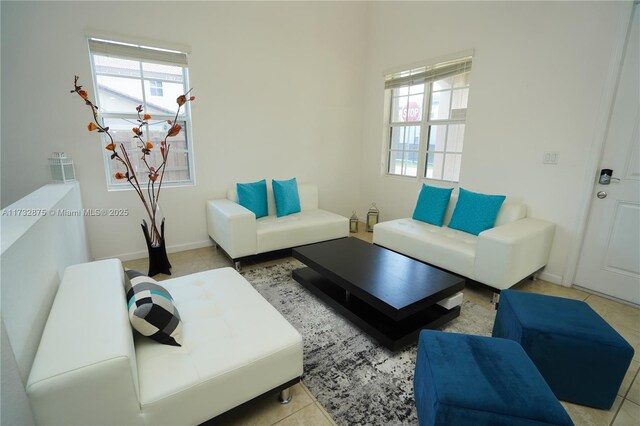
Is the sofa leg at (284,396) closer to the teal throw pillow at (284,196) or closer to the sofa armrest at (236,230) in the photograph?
the sofa armrest at (236,230)

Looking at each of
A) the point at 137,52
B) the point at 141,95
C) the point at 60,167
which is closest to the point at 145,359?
the point at 60,167

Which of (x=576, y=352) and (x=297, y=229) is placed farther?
(x=297, y=229)

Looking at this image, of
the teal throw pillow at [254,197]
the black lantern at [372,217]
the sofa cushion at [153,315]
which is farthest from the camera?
the black lantern at [372,217]

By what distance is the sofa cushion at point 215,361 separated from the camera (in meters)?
1.17

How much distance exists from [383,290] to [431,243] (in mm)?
1135

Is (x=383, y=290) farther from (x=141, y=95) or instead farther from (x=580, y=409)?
(x=141, y=95)

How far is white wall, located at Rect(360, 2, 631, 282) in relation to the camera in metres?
2.61

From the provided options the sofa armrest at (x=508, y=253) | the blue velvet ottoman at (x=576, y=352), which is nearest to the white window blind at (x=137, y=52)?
the sofa armrest at (x=508, y=253)

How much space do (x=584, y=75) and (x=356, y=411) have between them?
3234 millimetres

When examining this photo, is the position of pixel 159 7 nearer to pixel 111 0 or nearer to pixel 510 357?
pixel 111 0

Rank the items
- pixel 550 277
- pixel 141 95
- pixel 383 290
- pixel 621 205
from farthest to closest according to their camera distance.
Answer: pixel 141 95, pixel 550 277, pixel 621 205, pixel 383 290

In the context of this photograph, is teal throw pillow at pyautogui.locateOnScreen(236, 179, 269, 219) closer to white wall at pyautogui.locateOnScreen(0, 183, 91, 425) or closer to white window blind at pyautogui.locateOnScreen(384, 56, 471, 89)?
white wall at pyautogui.locateOnScreen(0, 183, 91, 425)

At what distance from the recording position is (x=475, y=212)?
308 centimetres

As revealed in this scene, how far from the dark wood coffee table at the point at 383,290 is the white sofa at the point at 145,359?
670 millimetres
